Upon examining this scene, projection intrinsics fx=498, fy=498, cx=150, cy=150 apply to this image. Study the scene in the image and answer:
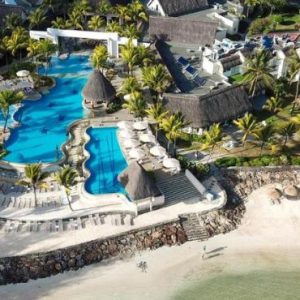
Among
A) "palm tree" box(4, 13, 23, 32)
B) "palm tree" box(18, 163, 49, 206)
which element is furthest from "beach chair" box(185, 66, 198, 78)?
"palm tree" box(18, 163, 49, 206)


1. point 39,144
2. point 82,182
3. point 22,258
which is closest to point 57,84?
point 39,144

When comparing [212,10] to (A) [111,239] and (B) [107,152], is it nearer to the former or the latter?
(B) [107,152]

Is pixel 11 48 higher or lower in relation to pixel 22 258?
higher

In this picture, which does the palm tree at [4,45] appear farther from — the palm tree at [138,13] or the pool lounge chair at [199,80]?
the pool lounge chair at [199,80]

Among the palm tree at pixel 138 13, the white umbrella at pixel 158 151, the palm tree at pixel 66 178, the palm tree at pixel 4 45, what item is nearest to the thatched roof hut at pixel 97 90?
the white umbrella at pixel 158 151

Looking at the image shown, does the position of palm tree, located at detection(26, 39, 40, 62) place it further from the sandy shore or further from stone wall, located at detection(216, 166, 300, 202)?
the sandy shore

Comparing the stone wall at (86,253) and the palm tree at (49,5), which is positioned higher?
the palm tree at (49,5)

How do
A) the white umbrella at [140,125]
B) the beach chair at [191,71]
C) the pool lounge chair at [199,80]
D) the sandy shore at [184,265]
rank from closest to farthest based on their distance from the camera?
1. the sandy shore at [184,265]
2. the white umbrella at [140,125]
3. the pool lounge chair at [199,80]
4. the beach chair at [191,71]
